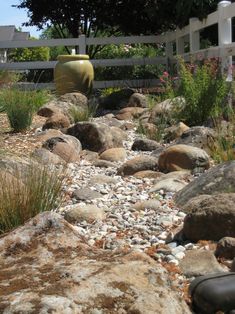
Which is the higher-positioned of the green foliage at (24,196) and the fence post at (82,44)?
the fence post at (82,44)

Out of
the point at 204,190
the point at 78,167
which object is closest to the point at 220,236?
the point at 204,190

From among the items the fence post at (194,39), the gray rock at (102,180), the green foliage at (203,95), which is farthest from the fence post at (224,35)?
the gray rock at (102,180)

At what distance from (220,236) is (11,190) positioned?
1.35 metres

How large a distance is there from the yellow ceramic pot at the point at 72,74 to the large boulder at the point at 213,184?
8.52 meters

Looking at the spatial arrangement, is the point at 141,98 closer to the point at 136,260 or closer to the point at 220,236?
the point at 220,236

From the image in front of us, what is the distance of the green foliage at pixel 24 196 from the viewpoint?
12.1 ft

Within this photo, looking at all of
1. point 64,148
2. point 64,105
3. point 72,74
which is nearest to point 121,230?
point 64,148

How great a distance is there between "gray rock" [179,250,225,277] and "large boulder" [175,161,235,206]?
1.18 m

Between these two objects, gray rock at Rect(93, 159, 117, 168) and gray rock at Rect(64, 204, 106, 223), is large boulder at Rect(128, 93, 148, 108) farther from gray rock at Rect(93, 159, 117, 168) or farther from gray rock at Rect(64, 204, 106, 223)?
gray rock at Rect(64, 204, 106, 223)

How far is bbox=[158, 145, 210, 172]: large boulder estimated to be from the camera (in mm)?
5898

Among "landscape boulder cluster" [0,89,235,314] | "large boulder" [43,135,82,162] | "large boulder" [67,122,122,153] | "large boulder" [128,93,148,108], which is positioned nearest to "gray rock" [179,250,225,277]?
"landscape boulder cluster" [0,89,235,314]

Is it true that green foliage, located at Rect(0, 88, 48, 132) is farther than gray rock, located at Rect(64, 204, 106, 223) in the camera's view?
Yes

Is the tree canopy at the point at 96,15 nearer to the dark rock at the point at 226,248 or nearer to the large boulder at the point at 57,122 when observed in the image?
the large boulder at the point at 57,122

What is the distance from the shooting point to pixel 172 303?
7.65 ft
